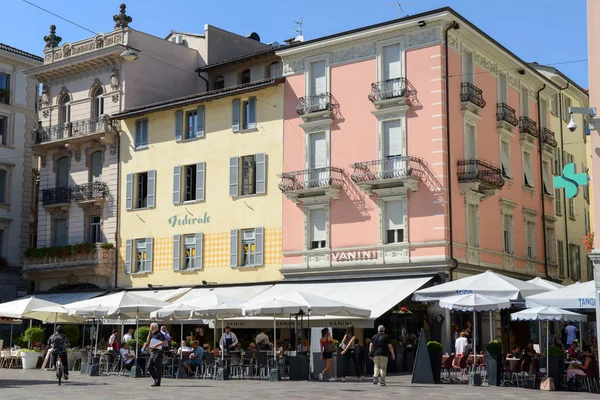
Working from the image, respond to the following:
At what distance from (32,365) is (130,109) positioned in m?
12.5

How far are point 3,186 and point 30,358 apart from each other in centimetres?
1638

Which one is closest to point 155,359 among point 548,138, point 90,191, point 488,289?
point 488,289

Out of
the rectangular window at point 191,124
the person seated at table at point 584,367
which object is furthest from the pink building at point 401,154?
the person seated at table at point 584,367

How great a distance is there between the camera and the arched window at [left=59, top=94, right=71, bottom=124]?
4216 centimetres

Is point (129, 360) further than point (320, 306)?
Yes

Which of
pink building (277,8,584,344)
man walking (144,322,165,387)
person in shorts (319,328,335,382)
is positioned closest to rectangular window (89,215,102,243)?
pink building (277,8,584,344)

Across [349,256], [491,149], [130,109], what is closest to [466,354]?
[349,256]

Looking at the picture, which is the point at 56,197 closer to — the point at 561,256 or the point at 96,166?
the point at 96,166

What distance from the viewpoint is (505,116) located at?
35.3 metres

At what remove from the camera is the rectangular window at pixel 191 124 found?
3762 centimetres

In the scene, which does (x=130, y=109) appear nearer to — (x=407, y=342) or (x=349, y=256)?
(x=349, y=256)

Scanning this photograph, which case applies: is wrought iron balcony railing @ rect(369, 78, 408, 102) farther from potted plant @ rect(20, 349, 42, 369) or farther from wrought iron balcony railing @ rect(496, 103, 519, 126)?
potted plant @ rect(20, 349, 42, 369)

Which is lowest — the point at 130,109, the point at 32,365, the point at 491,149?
the point at 32,365

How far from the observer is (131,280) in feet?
127
